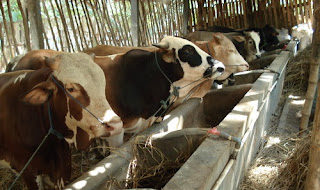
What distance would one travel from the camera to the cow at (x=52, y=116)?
227 cm

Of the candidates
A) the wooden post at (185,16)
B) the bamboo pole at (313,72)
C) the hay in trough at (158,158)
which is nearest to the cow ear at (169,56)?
the hay in trough at (158,158)

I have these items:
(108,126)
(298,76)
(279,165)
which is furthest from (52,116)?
(298,76)

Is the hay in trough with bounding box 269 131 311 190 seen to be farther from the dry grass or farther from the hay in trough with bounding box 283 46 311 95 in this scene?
the hay in trough with bounding box 283 46 311 95

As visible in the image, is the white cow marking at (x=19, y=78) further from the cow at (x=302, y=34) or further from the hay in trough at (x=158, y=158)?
the cow at (x=302, y=34)

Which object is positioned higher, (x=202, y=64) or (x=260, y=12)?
(x=260, y=12)

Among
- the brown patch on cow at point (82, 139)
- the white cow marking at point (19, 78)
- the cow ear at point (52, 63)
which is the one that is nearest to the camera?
the cow ear at point (52, 63)

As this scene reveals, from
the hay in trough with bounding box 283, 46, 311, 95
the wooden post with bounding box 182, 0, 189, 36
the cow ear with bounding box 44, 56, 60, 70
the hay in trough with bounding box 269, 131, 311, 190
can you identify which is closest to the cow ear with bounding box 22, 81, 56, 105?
the cow ear with bounding box 44, 56, 60, 70

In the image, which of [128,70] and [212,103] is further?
[212,103]

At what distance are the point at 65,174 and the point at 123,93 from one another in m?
1.09

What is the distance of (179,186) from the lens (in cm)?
186

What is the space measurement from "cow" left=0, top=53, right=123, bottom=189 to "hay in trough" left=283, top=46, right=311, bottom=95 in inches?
230

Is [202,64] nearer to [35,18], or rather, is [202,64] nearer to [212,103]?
[212,103]

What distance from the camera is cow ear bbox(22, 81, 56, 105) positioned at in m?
2.23

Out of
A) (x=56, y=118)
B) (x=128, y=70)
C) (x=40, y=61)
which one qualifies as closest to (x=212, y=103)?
(x=128, y=70)
